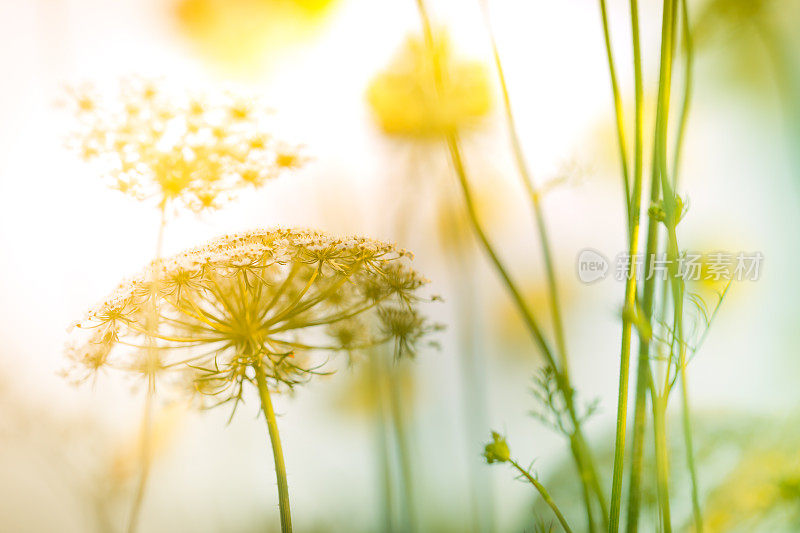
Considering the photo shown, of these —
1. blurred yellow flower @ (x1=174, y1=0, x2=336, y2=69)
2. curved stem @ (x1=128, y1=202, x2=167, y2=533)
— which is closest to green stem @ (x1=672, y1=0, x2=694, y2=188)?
blurred yellow flower @ (x1=174, y1=0, x2=336, y2=69)

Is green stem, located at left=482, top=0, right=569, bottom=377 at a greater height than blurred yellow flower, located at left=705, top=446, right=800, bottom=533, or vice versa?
green stem, located at left=482, top=0, right=569, bottom=377

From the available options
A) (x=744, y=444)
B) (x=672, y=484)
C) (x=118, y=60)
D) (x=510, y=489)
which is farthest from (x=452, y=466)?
(x=118, y=60)

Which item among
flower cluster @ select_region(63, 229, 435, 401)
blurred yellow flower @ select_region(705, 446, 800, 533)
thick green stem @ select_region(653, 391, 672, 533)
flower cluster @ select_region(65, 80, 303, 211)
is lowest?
blurred yellow flower @ select_region(705, 446, 800, 533)

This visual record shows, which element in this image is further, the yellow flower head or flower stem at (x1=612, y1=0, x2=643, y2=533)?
the yellow flower head

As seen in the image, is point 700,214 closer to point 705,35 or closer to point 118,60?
point 705,35

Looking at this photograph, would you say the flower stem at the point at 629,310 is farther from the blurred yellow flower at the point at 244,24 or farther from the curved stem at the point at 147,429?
the curved stem at the point at 147,429
